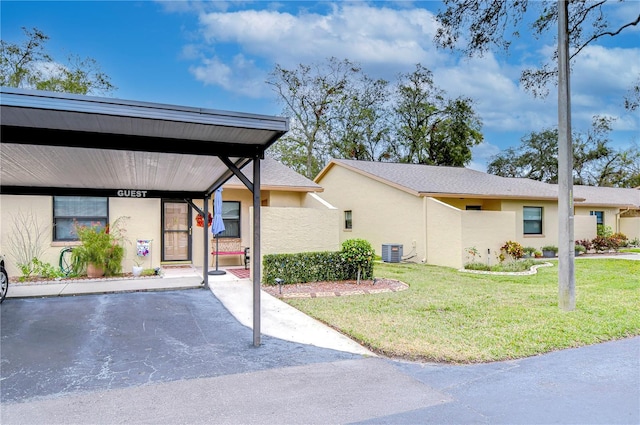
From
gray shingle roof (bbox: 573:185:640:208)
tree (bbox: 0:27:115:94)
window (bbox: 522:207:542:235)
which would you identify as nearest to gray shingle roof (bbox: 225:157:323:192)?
window (bbox: 522:207:542:235)

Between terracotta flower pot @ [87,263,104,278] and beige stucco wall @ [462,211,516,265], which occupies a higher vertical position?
beige stucco wall @ [462,211,516,265]

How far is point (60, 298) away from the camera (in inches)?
327

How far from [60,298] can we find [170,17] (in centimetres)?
1052

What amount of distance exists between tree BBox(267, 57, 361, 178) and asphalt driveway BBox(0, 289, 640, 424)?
26.5m

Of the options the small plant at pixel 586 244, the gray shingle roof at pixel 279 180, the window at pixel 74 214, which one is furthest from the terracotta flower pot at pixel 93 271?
the small plant at pixel 586 244

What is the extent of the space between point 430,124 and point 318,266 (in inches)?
1038

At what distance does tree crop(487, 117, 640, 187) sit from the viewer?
41000 millimetres

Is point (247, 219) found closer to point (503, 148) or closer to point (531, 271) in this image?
point (531, 271)

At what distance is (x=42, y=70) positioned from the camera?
22578 millimetres

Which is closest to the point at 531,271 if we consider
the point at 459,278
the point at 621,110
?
the point at 459,278

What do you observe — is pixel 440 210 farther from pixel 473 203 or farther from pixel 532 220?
pixel 532 220

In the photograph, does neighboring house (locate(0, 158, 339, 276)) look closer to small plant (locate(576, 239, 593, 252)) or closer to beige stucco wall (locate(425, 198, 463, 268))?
beige stucco wall (locate(425, 198, 463, 268))

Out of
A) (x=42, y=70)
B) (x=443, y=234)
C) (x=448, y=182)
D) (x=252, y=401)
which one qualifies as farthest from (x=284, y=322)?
(x=42, y=70)

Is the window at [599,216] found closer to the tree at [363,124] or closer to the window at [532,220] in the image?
the window at [532,220]
